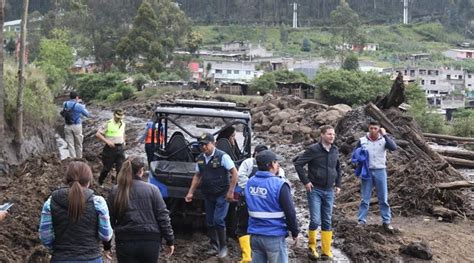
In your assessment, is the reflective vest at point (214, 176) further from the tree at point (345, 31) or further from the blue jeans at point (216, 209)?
the tree at point (345, 31)

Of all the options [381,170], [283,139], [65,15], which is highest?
[65,15]

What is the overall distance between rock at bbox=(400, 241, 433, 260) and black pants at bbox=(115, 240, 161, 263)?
473 cm

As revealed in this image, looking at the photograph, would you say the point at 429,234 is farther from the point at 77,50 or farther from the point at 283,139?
the point at 77,50

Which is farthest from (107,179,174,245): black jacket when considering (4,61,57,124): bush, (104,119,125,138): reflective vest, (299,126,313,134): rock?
(299,126,313,134): rock

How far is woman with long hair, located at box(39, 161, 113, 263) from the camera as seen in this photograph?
5441 mm

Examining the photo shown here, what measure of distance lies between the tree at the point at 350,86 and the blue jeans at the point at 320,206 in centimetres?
3939

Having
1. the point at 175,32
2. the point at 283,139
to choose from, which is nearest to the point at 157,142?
the point at 283,139

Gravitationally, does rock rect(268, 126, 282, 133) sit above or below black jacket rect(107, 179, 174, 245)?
below

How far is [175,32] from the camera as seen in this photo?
77500 millimetres

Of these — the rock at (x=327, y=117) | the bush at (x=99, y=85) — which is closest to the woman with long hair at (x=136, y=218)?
the rock at (x=327, y=117)

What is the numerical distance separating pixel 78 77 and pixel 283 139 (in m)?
42.7

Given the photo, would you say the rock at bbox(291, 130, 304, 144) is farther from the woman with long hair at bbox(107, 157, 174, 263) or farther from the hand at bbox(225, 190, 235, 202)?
the woman with long hair at bbox(107, 157, 174, 263)

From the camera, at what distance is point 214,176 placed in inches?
348

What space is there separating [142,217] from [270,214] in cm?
139
